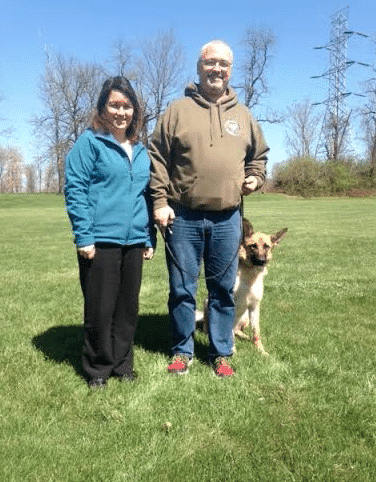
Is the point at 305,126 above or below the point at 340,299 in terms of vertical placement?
above

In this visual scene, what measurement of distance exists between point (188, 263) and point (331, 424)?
1641 millimetres

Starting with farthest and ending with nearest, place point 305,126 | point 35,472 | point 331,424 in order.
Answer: point 305,126 → point 331,424 → point 35,472

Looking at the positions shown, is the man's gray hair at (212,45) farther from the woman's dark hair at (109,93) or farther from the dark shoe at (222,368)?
the dark shoe at (222,368)

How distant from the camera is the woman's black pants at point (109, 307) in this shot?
350 cm

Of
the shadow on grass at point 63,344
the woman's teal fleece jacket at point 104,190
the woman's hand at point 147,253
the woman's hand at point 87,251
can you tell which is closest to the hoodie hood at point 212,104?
the woman's teal fleece jacket at point 104,190

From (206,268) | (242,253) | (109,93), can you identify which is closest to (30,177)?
(242,253)

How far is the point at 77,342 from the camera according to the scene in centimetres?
468

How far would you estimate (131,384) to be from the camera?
11.9ft

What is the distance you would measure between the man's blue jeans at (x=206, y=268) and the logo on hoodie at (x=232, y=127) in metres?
0.66

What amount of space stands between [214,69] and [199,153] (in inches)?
26.3

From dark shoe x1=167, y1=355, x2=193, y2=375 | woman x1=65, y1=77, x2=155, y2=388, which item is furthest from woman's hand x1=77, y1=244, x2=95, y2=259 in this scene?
dark shoe x1=167, y1=355, x2=193, y2=375

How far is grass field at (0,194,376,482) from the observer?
261cm

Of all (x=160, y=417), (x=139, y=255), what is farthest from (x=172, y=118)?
(x=160, y=417)

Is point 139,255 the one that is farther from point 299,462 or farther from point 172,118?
point 299,462
